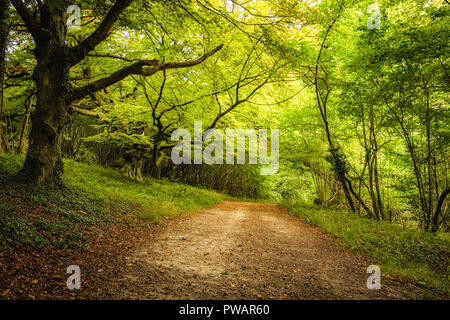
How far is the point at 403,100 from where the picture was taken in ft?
23.5

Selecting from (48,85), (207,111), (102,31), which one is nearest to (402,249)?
(207,111)

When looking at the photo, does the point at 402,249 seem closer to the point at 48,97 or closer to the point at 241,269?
the point at 241,269

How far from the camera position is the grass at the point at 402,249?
3.82 meters


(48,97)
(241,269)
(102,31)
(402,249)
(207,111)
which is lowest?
(402,249)

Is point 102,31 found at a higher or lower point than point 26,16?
lower

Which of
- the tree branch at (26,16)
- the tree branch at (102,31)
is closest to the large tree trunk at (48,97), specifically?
the tree branch at (26,16)

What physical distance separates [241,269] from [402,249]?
411 centimetres

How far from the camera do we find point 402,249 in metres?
5.20

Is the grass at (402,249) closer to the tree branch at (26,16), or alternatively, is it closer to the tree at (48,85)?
the tree at (48,85)

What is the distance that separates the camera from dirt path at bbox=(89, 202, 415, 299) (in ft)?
9.34

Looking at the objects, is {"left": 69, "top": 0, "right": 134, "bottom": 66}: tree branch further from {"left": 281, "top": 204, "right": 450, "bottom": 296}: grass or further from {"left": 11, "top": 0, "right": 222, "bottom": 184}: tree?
{"left": 281, "top": 204, "right": 450, "bottom": 296}: grass

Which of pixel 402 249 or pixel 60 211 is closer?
pixel 60 211

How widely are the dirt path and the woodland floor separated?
0.4 inches
